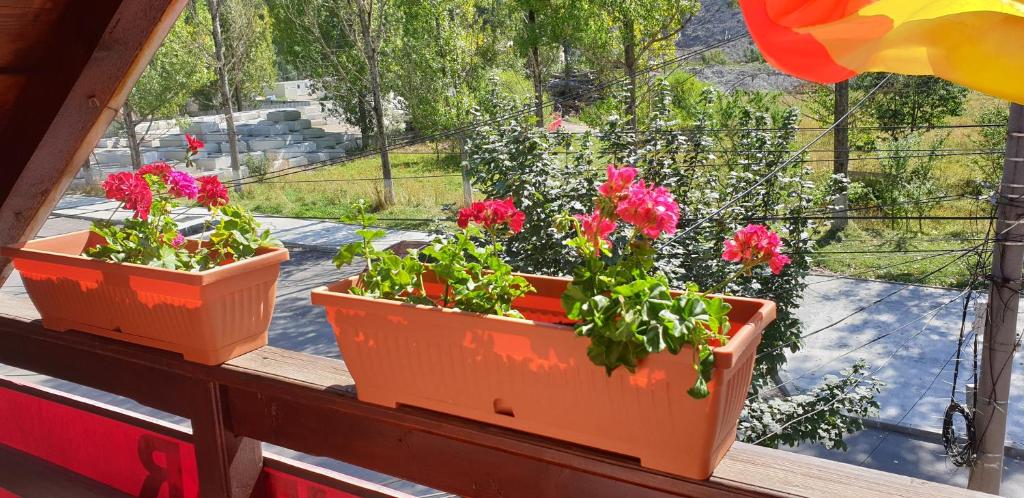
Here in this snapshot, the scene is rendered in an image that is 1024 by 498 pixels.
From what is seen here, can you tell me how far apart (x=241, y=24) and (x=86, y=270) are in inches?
361

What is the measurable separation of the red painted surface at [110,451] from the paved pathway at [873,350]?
7.31 feet

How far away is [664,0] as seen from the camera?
6.62m

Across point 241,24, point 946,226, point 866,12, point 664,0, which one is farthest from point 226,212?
point 241,24

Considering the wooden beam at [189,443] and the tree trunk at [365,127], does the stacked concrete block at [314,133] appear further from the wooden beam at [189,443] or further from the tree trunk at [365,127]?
the wooden beam at [189,443]

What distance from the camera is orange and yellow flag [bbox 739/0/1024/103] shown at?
0.52 m

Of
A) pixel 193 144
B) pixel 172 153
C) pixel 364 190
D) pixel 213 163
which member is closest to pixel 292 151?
pixel 213 163

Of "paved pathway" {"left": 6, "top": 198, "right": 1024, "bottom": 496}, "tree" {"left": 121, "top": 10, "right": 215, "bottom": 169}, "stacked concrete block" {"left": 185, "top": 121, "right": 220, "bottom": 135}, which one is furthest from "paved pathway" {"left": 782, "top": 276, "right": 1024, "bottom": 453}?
"stacked concrete block" {"left": 185, "top": 121, "right": 220, "bottom": 135}

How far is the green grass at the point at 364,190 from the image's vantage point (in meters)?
7.88

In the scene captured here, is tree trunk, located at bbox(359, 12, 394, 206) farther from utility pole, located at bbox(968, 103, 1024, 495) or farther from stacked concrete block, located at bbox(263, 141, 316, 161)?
utility pole, located at bbox(968, 103, 1024, 495)

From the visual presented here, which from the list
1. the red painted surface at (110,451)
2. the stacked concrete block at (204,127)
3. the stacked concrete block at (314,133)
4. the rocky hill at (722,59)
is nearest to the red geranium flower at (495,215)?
the red painted surface at (110,451)

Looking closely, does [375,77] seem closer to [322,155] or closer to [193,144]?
[322,155]

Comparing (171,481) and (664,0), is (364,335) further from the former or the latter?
(664,0)

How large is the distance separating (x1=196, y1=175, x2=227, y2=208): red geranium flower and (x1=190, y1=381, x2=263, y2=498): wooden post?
24 cm

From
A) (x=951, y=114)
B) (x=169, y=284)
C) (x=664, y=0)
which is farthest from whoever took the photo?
(x=951, y=114)
